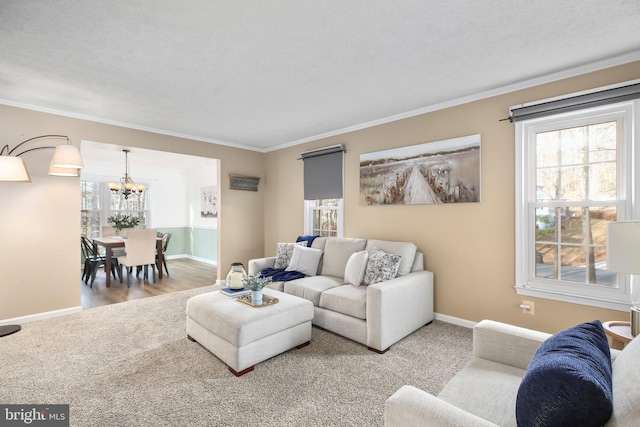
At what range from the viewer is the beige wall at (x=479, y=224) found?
112 inches

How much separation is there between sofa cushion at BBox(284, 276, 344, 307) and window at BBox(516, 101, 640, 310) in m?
1.93

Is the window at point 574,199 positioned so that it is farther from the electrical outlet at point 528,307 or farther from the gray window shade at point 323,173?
the gray window shade at point 323,173

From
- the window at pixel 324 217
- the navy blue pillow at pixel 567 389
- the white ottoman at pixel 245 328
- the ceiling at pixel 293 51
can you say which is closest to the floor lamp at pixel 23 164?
the ceiling at pixel 293 51

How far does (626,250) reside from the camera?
177 cm

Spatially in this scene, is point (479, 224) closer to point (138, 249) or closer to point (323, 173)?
point (323, 173)

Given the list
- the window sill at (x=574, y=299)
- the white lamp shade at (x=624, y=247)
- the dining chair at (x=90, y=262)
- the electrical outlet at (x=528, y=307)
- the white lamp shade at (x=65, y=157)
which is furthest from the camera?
the dining chair at (x=90, y=262)

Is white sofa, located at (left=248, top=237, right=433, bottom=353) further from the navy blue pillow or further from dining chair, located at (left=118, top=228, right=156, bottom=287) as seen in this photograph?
dining chair, located at (left=118, top=228, right=156, bottom=287)

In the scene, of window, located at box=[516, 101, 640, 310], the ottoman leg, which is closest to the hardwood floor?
the ottoman leg

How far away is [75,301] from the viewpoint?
3859 mm

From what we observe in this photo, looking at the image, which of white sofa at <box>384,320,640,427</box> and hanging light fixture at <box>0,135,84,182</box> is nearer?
white sofa at <box>384,320,640,427</box>

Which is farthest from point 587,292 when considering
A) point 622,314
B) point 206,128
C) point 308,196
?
point 206,128

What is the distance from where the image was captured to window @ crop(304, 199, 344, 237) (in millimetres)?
4719

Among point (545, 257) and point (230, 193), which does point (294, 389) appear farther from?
point (230, 193)

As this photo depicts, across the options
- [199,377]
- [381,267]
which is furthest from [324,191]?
[199,377]
